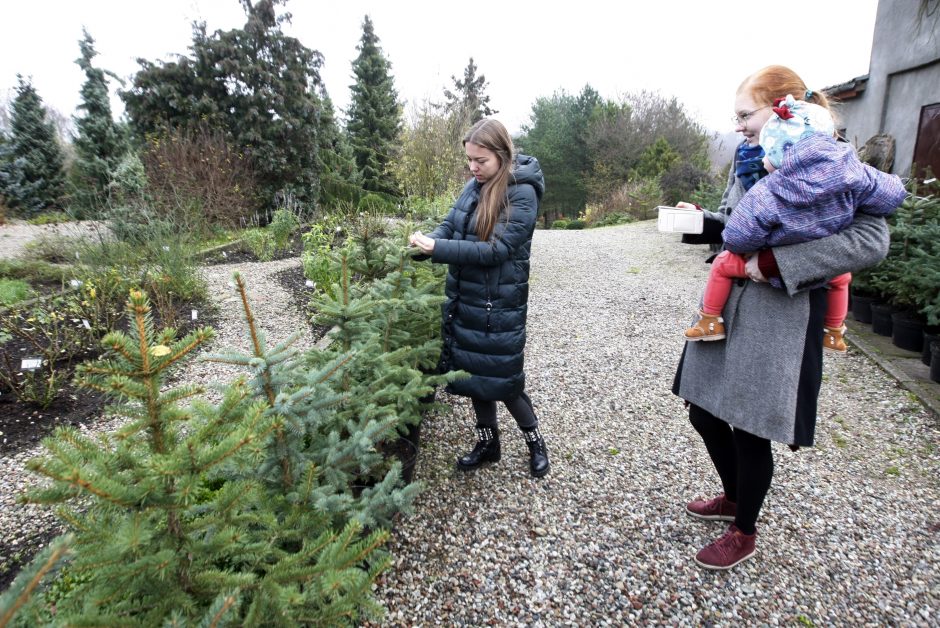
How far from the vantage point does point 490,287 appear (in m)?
2.31

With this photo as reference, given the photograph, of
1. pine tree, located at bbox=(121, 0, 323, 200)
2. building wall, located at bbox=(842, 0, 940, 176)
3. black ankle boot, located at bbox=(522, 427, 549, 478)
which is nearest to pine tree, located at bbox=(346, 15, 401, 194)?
pine tree, located at bbox=(121, 0, 323, 200)

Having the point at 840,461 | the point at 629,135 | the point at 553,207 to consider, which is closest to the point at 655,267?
the point at 840,461

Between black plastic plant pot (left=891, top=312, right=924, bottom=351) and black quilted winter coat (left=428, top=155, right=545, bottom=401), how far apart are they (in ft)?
13.5

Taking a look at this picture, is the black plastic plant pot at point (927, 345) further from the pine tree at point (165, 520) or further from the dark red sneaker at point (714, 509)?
the pine tree at point (165, 520)

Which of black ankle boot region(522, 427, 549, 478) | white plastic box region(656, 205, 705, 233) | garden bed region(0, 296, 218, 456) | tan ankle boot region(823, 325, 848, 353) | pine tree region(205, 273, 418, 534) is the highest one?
white plastic box region(656, 205, 705, 233)

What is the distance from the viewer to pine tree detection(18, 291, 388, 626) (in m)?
1.06

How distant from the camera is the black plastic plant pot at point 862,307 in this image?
16.9 feet

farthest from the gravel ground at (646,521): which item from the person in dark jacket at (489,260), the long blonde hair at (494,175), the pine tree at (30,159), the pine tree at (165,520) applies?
the pine tree at (30,159)

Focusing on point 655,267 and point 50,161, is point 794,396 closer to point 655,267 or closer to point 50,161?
point 655,267

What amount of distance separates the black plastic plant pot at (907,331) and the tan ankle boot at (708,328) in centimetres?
392

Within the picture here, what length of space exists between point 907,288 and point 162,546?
549 centimetres

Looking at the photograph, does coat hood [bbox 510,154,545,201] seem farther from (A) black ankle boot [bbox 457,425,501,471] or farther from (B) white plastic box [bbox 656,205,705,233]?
(A) black ankle boot [bbox 457,425,501,471]

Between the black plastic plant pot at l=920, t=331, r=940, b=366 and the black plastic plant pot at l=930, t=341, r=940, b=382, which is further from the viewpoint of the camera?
the black plastic plant pot at l=920, t=331, r=940, b=366

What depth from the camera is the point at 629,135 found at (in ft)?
80.7
